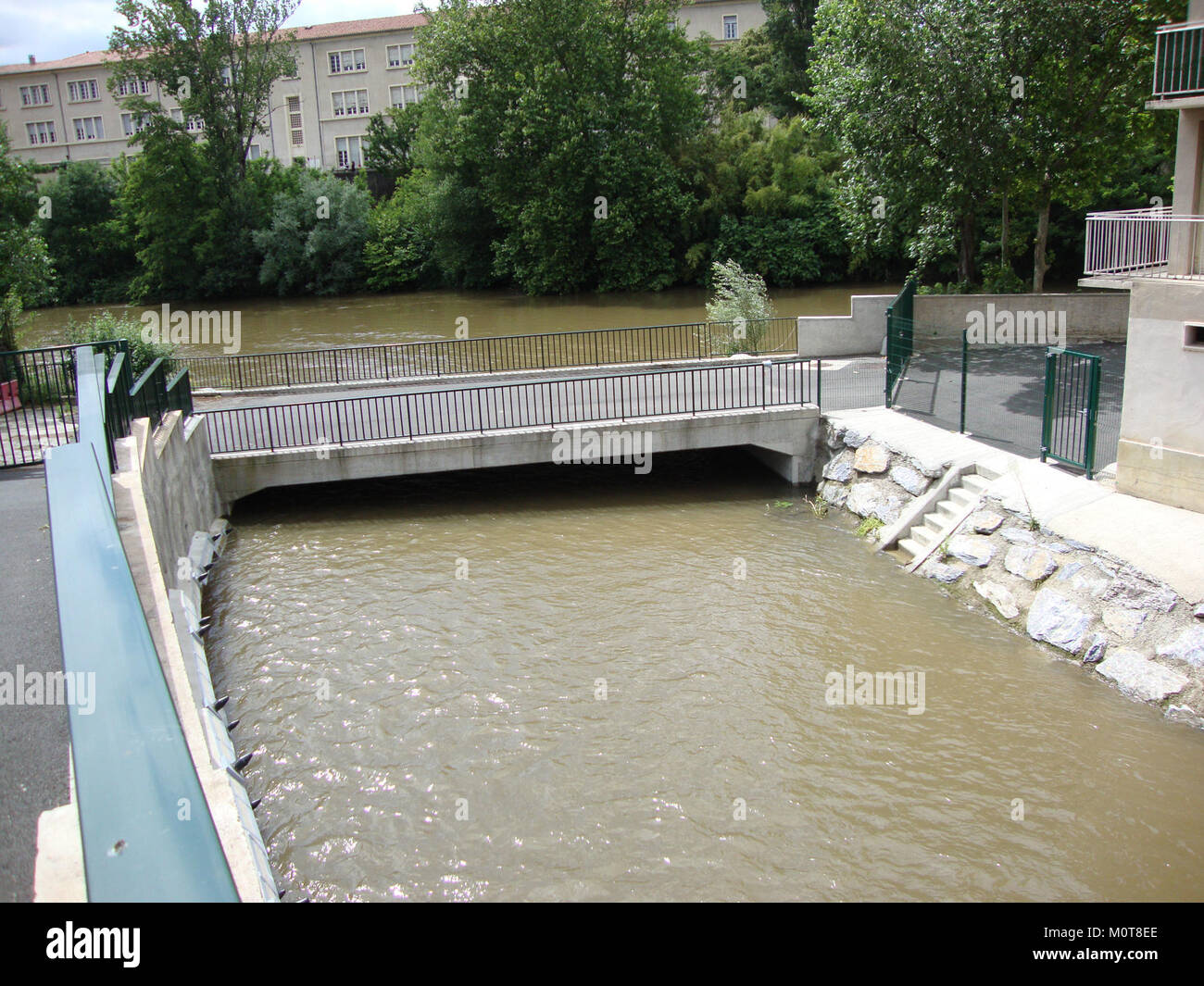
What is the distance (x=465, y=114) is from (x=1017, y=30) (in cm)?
2508

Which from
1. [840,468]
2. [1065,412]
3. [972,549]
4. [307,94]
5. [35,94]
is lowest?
[972,549]

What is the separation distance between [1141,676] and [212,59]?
1950 inches

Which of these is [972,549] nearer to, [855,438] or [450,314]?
[855,438]

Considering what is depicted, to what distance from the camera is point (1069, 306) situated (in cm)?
2156

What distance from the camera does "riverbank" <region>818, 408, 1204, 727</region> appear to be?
9.66m

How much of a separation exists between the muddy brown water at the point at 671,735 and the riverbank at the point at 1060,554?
32 centimetres

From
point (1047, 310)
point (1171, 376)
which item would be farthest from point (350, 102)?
point (1171, 376)

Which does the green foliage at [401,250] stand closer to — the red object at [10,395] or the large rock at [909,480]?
the red object at [10,395]

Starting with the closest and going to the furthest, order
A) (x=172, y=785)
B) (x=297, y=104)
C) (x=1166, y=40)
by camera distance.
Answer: (x=172, y=785)
(x=1166, y=40)
(x=297, y=104)

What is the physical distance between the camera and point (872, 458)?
14.9 metres

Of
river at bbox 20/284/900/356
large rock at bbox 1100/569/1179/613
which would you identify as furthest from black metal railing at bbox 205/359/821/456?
river at bbox 20/284/900/356

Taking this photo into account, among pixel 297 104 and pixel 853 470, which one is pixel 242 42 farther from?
pixel 853 470

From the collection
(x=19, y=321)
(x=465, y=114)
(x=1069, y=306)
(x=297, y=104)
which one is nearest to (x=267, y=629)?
(x=19, y=321)

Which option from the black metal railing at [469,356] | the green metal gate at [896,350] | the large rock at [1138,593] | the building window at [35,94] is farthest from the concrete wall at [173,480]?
the building window at [35,94]
